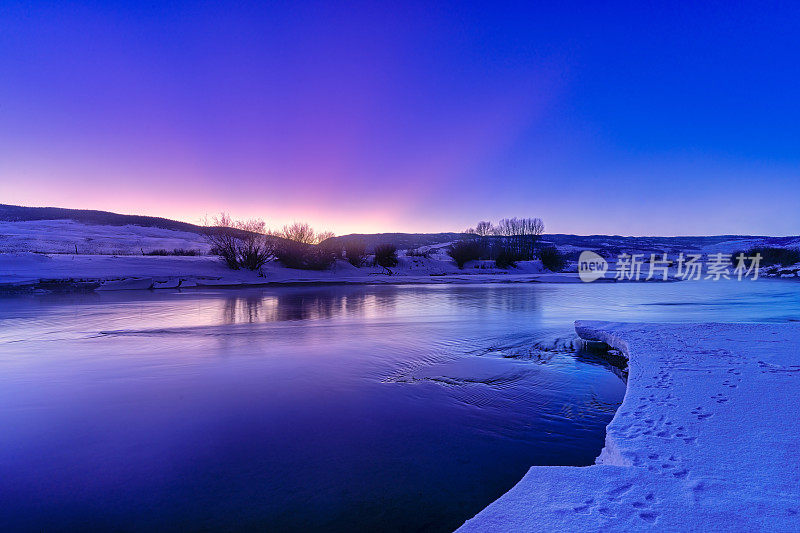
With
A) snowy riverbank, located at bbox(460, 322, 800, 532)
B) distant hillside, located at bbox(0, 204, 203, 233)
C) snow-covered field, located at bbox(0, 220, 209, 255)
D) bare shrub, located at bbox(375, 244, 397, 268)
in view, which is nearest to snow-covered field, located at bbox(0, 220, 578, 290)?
bare shrub, located at bbox(375, 244, 397, 268)

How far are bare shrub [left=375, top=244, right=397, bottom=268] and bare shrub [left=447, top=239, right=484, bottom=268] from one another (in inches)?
359

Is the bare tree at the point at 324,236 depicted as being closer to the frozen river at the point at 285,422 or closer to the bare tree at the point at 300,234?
the bare tree at the point at 300,234

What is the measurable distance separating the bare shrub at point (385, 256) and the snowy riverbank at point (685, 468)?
33836mm

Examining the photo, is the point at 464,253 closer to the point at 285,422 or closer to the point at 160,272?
the point at 160,272

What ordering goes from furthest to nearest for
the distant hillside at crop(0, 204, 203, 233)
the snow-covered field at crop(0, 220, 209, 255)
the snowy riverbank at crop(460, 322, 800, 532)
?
1. the distant hillside at crop(0, 204, 203, 233)
2. the snow-covered field at crop(0, 220, 209, 255)
3. the snowy riverbank at crop(460, 322, 800, 532)

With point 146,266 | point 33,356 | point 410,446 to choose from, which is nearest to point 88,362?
point 33,356

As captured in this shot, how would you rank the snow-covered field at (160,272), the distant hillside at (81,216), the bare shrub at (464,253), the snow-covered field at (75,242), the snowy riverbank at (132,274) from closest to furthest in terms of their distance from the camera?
the snowy riverbank at (132,274) < the snow-covered field at (160,272) < the bare shrub at (464,253) < the snow-covered field at (75,242) < the distant hillside at (81,216)

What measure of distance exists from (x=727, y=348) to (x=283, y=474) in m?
7.01

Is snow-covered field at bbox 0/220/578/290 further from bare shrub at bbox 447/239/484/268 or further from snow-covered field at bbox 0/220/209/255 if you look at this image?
snow-covered field at bbox 0/220/209/255

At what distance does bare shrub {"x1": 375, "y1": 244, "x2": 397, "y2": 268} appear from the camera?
39188 mm

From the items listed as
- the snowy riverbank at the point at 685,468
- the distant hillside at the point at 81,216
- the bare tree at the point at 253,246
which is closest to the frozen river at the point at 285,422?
the snowy riverbank at the point at 685,468

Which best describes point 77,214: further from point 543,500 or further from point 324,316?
point 543,500

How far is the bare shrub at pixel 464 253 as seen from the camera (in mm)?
46594

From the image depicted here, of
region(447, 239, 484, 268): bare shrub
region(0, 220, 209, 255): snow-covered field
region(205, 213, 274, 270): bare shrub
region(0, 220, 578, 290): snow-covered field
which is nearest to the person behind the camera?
region(0, 220, 578, 290): snow-covered field
